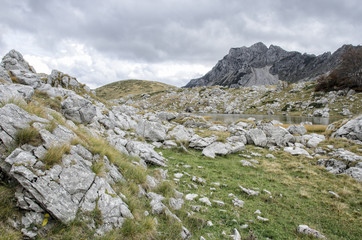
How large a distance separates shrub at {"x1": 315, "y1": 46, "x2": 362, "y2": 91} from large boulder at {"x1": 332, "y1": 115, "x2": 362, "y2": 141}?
3702 inches

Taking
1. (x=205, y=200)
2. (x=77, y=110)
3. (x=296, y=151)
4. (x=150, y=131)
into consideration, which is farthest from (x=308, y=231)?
(x=77, y=110)

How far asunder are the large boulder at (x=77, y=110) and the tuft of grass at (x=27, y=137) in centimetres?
1238

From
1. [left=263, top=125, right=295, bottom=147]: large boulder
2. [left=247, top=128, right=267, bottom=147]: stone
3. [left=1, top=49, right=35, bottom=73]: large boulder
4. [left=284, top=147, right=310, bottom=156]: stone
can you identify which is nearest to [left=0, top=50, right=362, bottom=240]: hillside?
[left=284, top=147, right=310, bottom=156]: stone

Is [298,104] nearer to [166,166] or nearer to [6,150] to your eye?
[166,166]

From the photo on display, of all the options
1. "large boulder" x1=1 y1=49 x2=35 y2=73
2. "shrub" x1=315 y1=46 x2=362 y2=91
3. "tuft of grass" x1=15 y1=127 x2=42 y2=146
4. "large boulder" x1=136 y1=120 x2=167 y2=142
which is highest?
"shrub" x1=315 y1=46 x2=362 y2=91

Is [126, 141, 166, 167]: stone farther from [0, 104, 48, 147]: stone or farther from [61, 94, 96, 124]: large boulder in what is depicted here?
[0, 104, 48, 147]: stone

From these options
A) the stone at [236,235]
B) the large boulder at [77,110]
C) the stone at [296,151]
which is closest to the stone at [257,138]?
the stone at [296,151]

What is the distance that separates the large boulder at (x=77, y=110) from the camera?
688 inches

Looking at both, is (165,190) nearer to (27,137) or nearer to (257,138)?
(27,137)

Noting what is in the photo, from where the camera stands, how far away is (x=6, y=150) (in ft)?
17.8

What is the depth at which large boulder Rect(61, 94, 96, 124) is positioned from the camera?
57.4ft

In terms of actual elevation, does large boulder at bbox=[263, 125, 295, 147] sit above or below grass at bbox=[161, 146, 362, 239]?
above

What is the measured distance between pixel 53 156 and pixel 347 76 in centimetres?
13181

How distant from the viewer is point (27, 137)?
5941 millimetres
